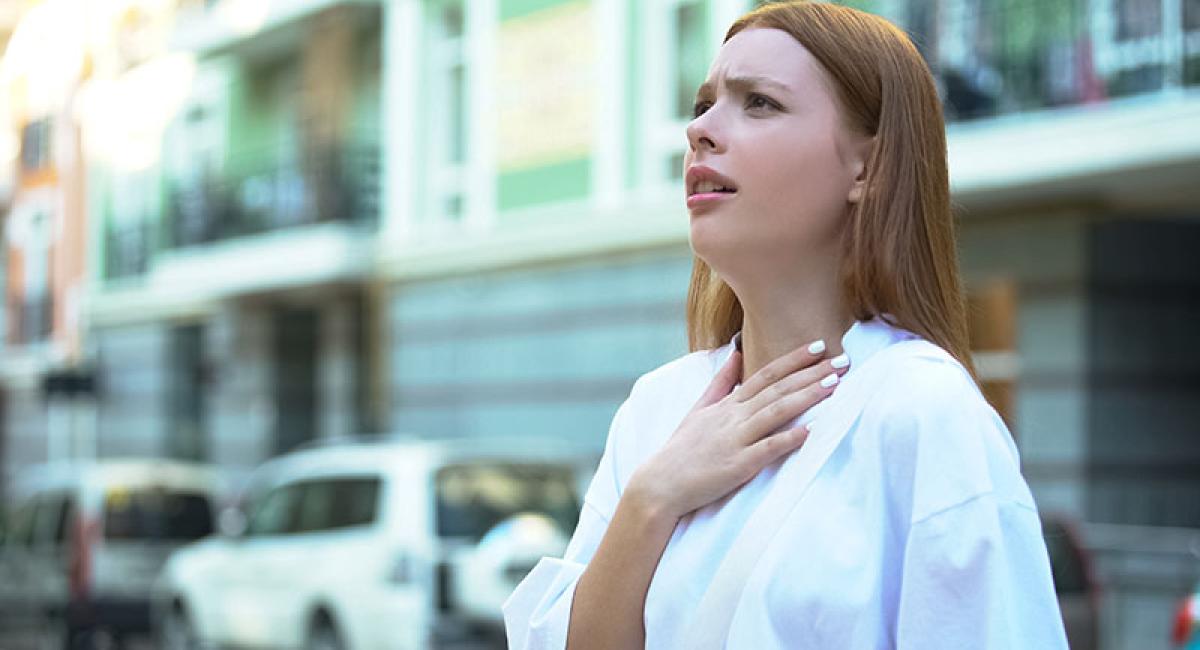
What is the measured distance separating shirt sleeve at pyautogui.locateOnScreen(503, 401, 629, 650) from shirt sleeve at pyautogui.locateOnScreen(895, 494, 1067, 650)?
468mm

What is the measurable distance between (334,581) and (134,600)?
4388mm

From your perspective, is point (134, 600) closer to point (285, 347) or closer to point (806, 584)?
point (285, 347)

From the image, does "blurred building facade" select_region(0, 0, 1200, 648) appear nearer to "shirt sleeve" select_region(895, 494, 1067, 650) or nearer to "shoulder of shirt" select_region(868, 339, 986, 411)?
"shoulder of shirt" select_region(868, 339, 986, 411)

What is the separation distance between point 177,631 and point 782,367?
40.5ft

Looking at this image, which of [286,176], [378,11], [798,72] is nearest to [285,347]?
[286,176]

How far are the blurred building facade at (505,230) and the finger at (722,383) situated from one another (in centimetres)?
307

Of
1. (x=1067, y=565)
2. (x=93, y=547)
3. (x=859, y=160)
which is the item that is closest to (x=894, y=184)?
(x=859, y=160)

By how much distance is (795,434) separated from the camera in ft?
6.23

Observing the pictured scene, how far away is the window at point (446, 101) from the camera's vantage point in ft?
63.6

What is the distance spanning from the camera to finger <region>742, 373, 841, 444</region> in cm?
192

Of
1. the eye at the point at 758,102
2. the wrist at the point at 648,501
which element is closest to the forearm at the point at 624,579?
the wrist at the point at 648,501

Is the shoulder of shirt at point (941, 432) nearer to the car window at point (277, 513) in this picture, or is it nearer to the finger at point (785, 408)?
the finger at point (785, 408)

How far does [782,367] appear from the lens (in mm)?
1978

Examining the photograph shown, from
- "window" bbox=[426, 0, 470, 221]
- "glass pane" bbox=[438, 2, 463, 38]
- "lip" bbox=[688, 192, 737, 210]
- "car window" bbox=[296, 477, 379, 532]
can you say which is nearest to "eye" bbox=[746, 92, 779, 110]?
"lip" bbox=[688, 192, 737, 210]
